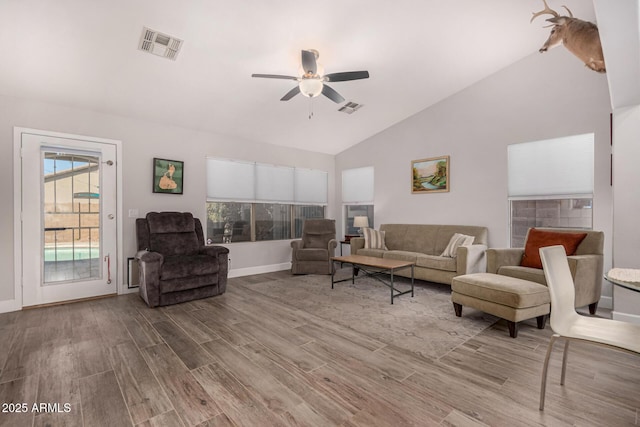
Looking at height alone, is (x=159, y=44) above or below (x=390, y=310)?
above

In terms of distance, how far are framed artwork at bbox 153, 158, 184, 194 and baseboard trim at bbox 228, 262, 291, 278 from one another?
163 centimetres

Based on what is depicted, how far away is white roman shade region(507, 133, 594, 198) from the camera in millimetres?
3703

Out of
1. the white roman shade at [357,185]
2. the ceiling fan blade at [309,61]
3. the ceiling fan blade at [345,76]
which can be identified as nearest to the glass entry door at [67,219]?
the ceiling fan blade at [309,61]

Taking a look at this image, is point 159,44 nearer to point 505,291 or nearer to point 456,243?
point 505,291

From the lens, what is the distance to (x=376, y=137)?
603 cm

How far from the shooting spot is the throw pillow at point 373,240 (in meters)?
5.31

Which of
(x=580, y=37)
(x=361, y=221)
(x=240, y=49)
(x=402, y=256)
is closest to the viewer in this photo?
(x=580, y=37)

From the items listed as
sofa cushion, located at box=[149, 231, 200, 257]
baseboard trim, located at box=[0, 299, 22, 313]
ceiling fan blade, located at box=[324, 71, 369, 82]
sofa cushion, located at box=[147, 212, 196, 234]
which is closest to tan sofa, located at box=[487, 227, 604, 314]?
ceiling fan blade, located at box=[324, 71, 369, 82]

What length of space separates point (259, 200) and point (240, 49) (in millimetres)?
2834

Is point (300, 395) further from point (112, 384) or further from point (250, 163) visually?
point (250, 163)

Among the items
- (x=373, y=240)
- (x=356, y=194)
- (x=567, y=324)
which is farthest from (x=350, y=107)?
(x=567, y=324)

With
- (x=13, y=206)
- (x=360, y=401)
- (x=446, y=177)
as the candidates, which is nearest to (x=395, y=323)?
(x=360, y=401)

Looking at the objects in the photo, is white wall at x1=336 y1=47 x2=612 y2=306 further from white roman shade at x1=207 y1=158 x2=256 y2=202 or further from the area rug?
white roman shade at x1=207 y1=158 x2=256 y2=202

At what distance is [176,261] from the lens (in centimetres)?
370
